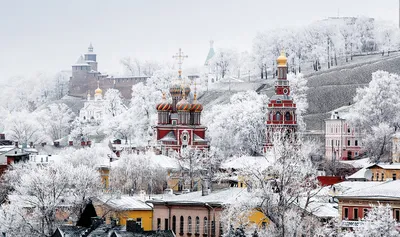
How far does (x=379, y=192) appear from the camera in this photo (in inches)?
2734

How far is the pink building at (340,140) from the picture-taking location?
132 meters

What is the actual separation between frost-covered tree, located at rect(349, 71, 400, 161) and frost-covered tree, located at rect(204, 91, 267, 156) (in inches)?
352

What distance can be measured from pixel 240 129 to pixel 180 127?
11242 millimetres

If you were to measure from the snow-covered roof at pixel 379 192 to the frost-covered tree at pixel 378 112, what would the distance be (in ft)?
153

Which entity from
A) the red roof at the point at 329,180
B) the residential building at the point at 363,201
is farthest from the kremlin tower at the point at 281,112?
the residential building at the point at 363,201

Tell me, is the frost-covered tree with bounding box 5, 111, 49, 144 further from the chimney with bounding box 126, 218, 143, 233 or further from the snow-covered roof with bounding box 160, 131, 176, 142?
the chimney with bounding box 126, 218, 143, 233

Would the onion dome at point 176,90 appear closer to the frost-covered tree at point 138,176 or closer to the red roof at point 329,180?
the frost-covered tree at point 138,176

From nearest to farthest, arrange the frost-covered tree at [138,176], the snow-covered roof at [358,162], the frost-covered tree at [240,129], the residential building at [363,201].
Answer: the residential building at [363,201] < the frost-covered tree at [138,176] < the snow-covered roof at [358,162] < the frost-covered tree at [240,129]

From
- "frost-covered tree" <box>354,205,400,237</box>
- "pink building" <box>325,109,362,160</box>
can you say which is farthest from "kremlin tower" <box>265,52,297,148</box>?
"frost-covered tree" <box>354,205,400,237</box>

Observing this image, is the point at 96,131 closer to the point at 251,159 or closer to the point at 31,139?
the point at 31,139

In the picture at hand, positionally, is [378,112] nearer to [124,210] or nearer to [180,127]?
[180,127]

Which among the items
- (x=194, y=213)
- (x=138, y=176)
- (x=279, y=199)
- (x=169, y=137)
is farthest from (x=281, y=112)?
(x=279, y=199)

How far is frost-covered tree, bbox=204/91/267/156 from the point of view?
130125mm

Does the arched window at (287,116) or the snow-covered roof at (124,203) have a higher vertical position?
the arched window at (287,116)
